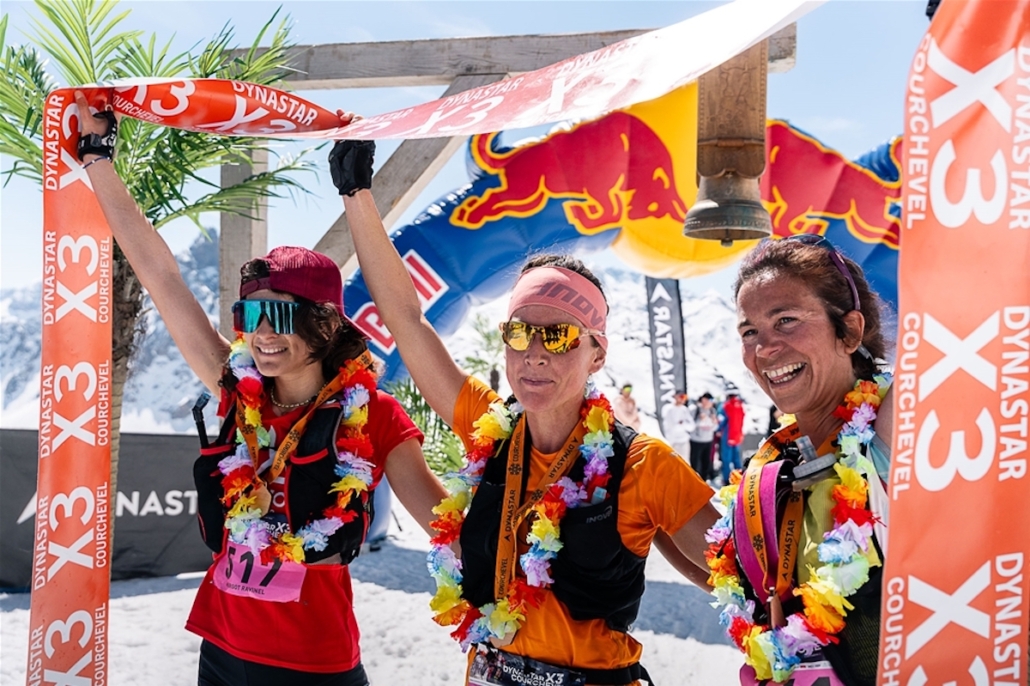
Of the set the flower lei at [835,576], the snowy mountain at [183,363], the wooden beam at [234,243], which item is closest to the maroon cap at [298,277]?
the flower lei at [835,576]

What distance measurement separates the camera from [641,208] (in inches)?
285

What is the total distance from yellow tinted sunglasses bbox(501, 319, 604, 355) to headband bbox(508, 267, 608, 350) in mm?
49

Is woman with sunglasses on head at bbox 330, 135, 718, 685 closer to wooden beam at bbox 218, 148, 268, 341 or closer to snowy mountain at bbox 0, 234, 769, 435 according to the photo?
wooden beam at bbox 218, 148, 268, 341

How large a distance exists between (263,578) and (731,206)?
2.41 m

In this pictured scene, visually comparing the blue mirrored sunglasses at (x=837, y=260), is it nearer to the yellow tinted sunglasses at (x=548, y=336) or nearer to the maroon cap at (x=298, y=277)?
the yellow tinted sunglasses at (x=548, y=336)

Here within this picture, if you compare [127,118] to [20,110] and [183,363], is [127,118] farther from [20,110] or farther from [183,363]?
[183,363]

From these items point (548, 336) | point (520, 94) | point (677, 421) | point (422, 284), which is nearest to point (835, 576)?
point (548, 336)

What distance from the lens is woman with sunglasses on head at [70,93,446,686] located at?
2.37 m

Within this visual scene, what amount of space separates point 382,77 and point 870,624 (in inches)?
200

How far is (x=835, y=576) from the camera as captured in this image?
1.65 meters

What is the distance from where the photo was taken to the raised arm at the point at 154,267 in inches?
107

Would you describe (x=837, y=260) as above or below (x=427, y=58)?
below

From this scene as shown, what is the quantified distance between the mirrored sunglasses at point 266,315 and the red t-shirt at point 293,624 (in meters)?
0.45

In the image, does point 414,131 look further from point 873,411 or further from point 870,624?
point 870,624
